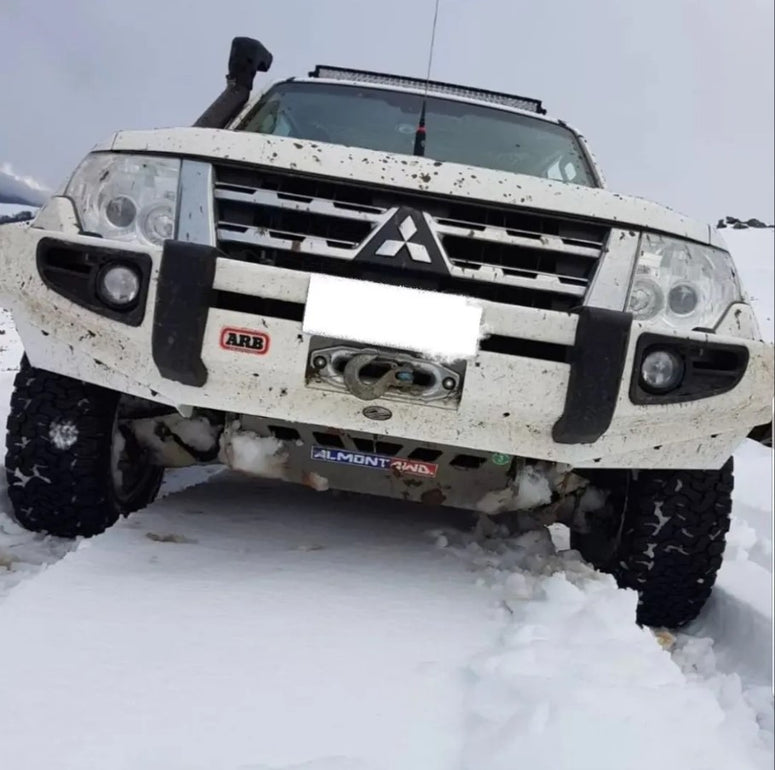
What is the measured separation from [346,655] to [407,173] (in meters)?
1.12

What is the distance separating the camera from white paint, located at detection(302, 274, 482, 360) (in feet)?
5.57

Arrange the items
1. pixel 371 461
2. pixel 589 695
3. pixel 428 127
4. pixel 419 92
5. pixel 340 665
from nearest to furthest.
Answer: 1. pixel 589 695
2. pixel 340 665
3. pixel 371 461
4. pixel 428 127
5. pixel 419 92

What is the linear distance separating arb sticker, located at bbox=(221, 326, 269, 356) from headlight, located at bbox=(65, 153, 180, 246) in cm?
31

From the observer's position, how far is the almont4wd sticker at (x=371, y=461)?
2064mm

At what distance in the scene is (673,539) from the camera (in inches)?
84.7

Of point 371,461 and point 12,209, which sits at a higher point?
point 12,209

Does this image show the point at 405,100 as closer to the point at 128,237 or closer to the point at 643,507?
the point at 128,237

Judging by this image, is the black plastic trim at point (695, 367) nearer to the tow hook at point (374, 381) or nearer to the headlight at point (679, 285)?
the headlight at point (679, 285)

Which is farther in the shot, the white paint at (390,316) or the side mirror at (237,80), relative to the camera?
the side mirror at (237,80)

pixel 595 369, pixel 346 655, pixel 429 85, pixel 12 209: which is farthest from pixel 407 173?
pixel 429 85

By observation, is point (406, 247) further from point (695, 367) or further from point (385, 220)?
point (695, 367)

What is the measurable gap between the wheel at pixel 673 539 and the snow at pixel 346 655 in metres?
0.13

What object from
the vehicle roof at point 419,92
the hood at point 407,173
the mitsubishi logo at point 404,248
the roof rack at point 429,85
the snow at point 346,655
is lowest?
the snow at point 346,655

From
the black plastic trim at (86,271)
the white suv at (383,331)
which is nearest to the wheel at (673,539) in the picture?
the white suv at (383,331)
